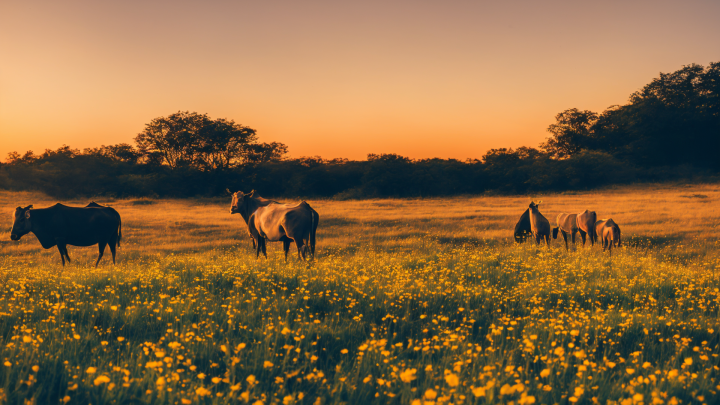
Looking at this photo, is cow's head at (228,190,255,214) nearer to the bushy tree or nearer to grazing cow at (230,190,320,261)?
grazing cow at (230,190,320,261)

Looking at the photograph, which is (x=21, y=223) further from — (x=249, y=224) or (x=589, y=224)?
(x=589, y=224)

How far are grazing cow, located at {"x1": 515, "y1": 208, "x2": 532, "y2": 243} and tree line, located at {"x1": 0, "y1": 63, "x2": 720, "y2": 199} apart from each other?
39347 millimetres

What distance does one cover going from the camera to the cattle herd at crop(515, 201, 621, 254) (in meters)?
14.0

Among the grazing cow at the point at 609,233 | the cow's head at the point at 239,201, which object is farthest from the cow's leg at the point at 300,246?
the grazing cow at the point at 609,233

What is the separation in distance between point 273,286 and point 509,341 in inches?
168

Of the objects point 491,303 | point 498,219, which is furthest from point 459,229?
point 491,303

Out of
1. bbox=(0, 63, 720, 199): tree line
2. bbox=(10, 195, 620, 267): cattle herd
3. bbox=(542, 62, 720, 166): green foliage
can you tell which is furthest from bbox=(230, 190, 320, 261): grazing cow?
bbox=(542, 62, 720, 166): green foliage

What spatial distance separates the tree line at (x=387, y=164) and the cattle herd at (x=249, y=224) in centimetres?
4204

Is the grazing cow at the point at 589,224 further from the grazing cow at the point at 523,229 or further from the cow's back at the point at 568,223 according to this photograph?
the grazing cow at the point at 523,229

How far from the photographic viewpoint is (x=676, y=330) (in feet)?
17.6

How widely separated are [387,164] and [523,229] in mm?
45654

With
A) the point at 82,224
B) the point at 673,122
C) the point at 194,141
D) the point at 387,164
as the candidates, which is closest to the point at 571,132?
the point at 673,122

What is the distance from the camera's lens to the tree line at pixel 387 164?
56562mm

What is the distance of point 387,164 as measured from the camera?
62031 mm
